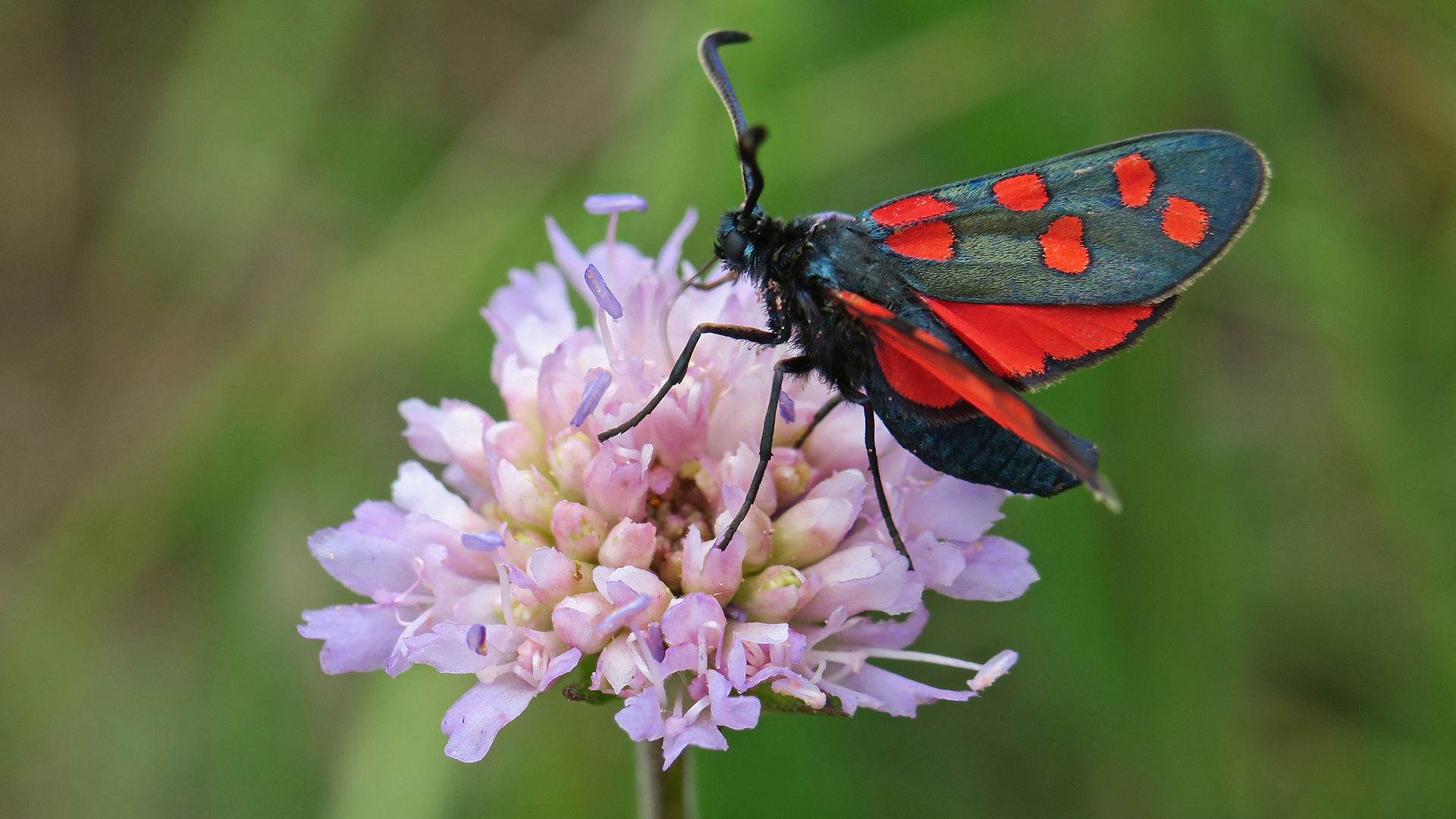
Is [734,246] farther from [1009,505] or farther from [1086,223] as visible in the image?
[1009,505]

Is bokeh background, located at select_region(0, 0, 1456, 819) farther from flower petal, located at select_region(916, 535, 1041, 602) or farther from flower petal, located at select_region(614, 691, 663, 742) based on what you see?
flower petal, located at select_region(614, 691, 663, 742)

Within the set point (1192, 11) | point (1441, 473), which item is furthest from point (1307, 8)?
point (1441, 473)

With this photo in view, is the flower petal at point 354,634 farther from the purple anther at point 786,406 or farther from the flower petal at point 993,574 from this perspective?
the flower petal at point 993,574

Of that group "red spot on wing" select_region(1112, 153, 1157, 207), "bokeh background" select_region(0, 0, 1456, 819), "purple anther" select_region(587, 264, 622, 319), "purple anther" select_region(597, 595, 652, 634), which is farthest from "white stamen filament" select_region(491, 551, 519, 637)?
"red spot on wing" select_region(1112, 153, 1157, 207)

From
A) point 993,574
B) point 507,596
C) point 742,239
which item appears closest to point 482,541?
point 507,596

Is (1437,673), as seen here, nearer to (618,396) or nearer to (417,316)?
(618,396)

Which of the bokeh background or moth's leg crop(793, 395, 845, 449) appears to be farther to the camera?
the bokeh background

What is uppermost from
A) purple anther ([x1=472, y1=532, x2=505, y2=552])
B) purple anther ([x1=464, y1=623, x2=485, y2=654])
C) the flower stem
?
purple anther ([x1=472, y1=532, x2=505, y2=552])

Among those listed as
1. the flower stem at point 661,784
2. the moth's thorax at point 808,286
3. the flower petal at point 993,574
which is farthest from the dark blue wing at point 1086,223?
the flower stem at point 661,784
